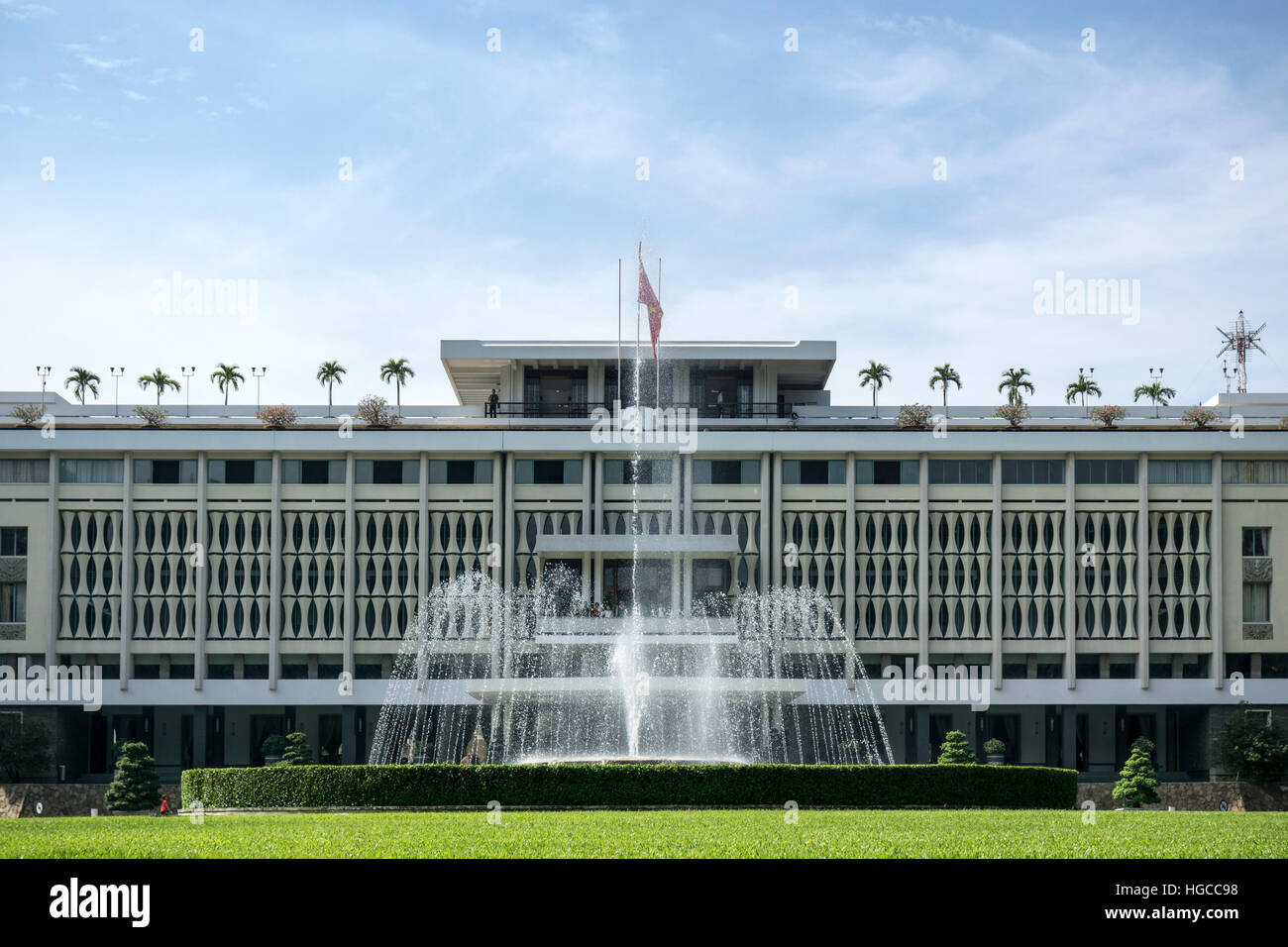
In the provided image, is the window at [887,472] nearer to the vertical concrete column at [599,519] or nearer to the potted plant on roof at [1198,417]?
the vertical concrete column at [599,519]

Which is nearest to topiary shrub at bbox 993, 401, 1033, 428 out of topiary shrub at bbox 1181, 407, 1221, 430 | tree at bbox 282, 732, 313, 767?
topiary shrub at bbox 1181, 407, 1221, 430

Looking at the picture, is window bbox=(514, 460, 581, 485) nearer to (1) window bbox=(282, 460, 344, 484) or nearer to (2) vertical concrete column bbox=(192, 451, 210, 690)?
(1) window bbox=(282, 460, 344, 484)

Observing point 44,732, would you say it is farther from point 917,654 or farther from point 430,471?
point 917,654

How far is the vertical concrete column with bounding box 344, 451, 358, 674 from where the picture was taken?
159 feet

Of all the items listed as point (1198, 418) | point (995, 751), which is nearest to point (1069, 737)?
point (995, 751)

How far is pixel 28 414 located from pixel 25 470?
2438 millimetres

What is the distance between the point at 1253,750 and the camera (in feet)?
147

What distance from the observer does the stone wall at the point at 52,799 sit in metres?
41.0

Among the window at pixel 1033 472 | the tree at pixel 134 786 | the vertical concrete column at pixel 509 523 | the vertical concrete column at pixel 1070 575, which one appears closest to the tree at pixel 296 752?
the tree at pixel 134 786

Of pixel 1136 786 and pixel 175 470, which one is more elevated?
pixel 175 470

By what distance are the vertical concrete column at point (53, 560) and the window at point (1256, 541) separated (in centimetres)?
4134

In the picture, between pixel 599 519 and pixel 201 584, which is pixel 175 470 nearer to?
pixel 201 584
